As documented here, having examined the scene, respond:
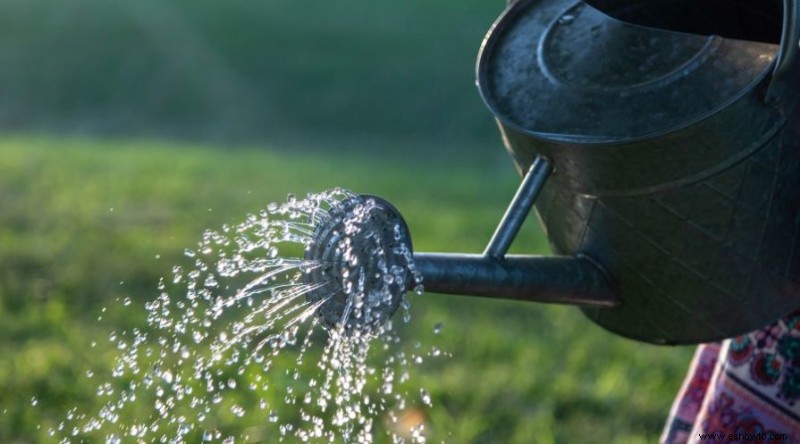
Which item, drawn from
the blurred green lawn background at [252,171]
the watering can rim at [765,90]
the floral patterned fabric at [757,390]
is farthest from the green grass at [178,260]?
the watering can rim at [765,90]

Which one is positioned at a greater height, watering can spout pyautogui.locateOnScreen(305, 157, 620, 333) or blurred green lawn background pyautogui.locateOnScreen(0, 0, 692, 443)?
watering can spout pyautogui.locateOnScreen(305, 157, 620, 333)

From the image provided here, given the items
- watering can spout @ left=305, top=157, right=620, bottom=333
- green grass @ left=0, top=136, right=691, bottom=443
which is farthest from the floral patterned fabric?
green grass @ left=0, top=136, right=691, bottom=443

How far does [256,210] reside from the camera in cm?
573

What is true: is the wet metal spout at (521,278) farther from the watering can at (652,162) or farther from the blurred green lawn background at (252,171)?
the blurred green lawn background at (252,171)

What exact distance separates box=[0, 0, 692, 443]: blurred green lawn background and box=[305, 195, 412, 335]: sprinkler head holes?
1.39 metres

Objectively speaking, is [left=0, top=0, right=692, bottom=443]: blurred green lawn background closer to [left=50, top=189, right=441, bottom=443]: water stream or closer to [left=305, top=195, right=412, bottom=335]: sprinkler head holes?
[left=50, top=189, right=441, bottom=443]: water stream

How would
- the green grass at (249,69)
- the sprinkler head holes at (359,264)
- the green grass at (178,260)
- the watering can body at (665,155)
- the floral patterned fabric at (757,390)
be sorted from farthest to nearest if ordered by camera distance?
the green grass at (249,69) → the green grass at (178,260) → the floral patterned fabric at (757,390) → the watering can body at (665,155) → the sprinkler head holes at (359,264)

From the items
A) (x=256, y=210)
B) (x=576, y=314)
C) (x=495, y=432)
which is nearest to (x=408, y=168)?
(x=256, y=210)

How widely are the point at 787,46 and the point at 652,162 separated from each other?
22 cm

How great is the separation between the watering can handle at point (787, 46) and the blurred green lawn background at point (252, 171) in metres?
1.53

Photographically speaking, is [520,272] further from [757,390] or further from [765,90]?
[757,390]

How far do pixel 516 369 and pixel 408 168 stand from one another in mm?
4331

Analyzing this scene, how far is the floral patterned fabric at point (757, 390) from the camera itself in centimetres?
225

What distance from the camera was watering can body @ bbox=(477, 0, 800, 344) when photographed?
1898mm
